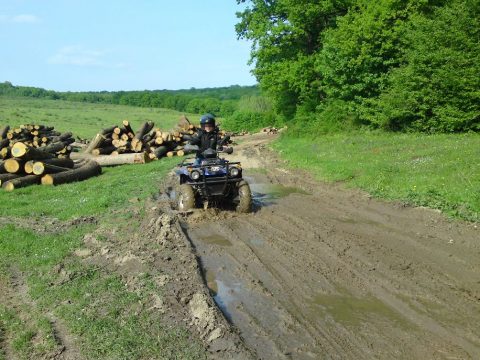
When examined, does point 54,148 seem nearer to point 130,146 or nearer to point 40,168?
point 130,146

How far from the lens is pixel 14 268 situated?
7.69 metres

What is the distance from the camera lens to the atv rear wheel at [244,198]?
10867mm

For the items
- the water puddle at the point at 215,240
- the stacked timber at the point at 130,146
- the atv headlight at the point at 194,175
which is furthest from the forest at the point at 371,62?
the water puddle at the point at 215,240

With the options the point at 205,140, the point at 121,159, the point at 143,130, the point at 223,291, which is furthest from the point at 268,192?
the point at 143,130

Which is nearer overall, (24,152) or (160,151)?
(24,152)

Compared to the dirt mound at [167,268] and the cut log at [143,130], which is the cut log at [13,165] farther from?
the cut log at [143,130]

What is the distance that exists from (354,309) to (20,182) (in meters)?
13.6

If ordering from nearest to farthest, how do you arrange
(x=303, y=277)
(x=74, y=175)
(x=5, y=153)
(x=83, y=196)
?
(x=303, y=277), (x=83, y=196), (x=5, y=153), (x=74, y=175)

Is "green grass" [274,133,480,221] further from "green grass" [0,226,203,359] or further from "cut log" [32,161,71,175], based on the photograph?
"cut log" [32,161,71,175]

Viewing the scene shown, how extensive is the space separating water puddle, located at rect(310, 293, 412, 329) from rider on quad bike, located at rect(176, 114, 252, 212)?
4.83 metres

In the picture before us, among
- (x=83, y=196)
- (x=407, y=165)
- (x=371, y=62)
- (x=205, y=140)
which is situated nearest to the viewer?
(x=205, y=140)

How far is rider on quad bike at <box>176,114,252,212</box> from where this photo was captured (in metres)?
10.6

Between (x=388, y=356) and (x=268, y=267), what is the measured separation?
2.97 metres

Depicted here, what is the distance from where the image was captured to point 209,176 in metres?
10.6
